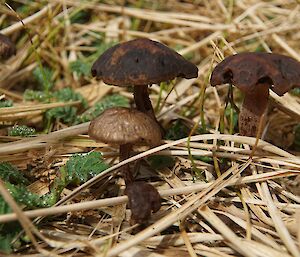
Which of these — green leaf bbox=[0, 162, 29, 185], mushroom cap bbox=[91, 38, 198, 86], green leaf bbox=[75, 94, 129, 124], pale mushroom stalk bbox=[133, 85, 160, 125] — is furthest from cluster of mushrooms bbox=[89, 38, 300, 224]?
green leaf bbox=[75, 94, 129, 124]

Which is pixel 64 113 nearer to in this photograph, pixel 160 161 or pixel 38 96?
pixel 38 96

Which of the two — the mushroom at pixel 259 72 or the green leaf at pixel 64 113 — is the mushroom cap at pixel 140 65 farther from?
the green leaf at pixel 64 113

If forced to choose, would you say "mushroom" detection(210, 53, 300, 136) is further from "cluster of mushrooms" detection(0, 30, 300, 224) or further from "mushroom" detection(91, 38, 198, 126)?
"mushroom" detection(91, 38, 198, 126)

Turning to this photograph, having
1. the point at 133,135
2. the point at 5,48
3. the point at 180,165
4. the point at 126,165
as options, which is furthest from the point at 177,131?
the point at 5,48

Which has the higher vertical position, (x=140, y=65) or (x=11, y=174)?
(x=140, y=65)

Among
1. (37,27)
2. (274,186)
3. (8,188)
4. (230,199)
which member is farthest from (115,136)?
(37,27)

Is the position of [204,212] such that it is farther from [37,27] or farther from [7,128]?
[37,27]
